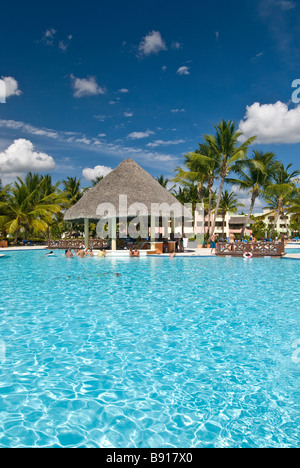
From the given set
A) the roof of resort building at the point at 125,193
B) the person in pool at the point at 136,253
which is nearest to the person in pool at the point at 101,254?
the person in pool at the point at 136,253

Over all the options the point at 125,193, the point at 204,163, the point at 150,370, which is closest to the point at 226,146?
the point at 204,163

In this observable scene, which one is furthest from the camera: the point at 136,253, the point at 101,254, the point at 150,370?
the point at 101,254

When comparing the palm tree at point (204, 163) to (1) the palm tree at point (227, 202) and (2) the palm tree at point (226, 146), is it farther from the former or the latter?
(1) the palm tree at point (227, 202)

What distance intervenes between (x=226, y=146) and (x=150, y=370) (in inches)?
907

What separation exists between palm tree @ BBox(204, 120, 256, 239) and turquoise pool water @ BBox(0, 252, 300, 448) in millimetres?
18096

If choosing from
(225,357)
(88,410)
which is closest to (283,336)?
(225,357)

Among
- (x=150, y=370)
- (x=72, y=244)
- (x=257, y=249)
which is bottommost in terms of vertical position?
(x=150, y=370)

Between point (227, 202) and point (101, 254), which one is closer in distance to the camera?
point (101, 254)

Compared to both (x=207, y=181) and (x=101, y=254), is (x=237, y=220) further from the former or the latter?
(x=101, y=254)

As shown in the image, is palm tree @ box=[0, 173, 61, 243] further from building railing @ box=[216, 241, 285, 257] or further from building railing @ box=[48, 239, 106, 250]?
building railing @ box=[216, 241, 285, 257]

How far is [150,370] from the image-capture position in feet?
13.4

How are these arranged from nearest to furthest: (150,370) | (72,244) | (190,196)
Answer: (150,370) → (72,244) → (190,196)

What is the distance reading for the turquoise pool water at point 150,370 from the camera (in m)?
2.92
